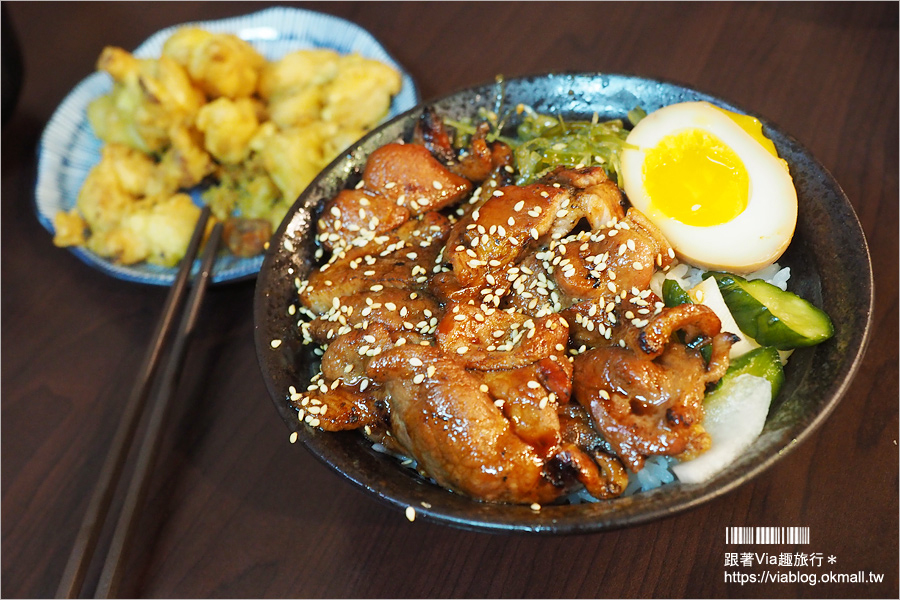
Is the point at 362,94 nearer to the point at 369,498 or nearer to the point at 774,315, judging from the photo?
the point at 369,498

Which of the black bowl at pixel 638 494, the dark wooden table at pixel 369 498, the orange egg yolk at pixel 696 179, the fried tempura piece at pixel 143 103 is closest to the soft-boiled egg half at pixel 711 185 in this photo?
the orange egg yolk at pixel 696 179

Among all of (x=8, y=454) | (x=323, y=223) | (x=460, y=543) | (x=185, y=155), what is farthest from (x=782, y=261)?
(x=8, y=454)

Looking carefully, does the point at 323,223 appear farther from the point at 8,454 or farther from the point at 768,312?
the point at 8,454

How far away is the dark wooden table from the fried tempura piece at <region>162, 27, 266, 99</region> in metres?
0.80

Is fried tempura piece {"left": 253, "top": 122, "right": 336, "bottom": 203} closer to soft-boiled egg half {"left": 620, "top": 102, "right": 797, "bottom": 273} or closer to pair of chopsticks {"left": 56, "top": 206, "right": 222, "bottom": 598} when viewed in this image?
pair of chopsticks {"left": 56, "top": 206, "right": 222, "bottom": 598}

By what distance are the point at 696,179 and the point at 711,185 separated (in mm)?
55

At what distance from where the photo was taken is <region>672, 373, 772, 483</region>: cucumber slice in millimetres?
1650

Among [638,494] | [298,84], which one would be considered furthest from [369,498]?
[298,84]

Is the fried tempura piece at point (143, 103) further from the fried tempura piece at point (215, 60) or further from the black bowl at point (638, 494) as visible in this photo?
the black bowl at point (638, 494)

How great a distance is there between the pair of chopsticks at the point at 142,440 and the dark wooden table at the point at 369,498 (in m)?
0.19

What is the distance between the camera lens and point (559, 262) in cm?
196

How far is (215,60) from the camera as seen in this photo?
3.27 meters

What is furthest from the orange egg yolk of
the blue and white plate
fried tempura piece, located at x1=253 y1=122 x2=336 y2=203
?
fried tempura piece, located at x1=253 y1=122 x2=336 y2=203

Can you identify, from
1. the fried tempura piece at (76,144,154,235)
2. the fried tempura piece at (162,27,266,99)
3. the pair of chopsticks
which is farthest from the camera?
the fried tempura piece at (162,27,266,99)
